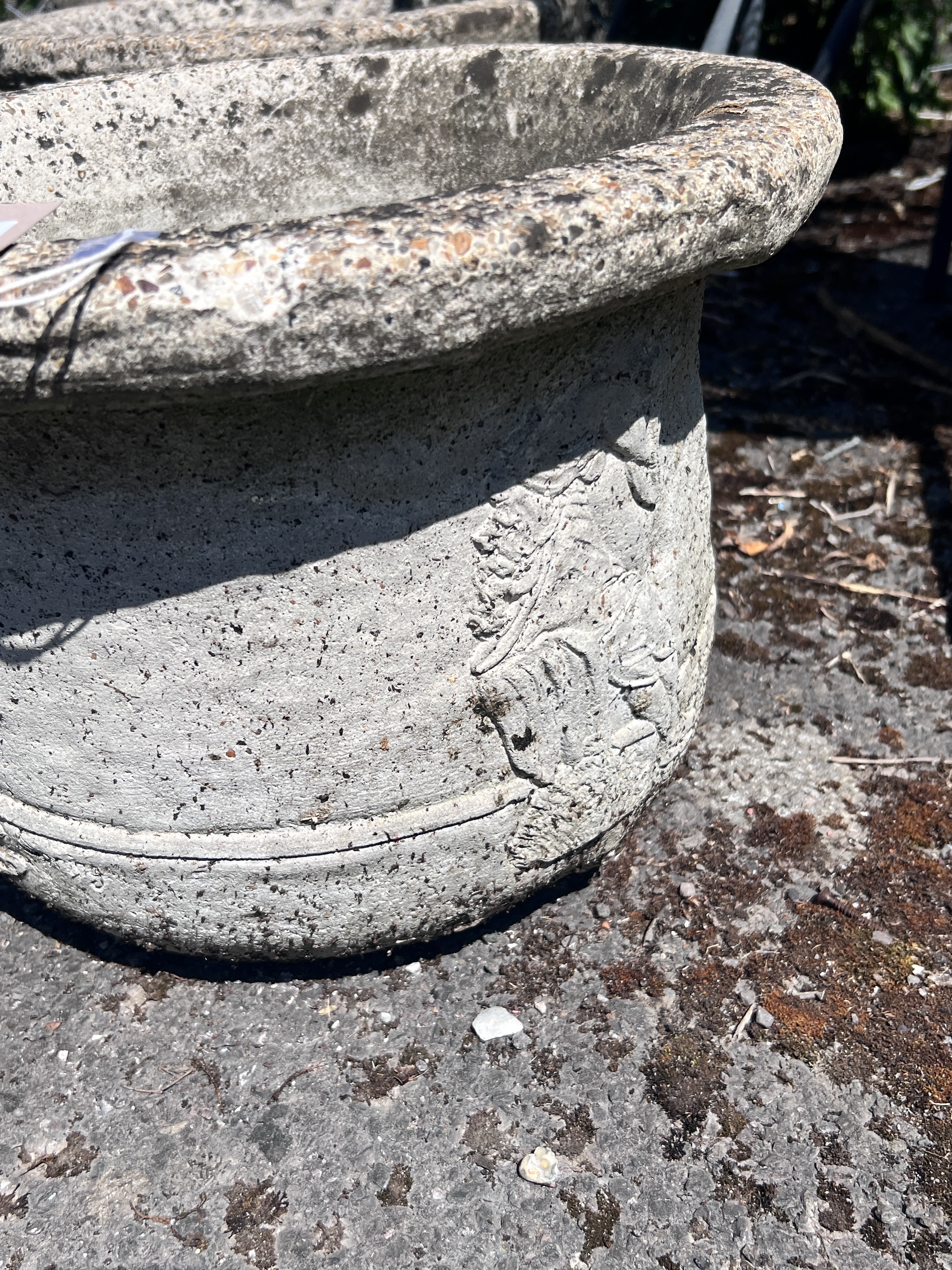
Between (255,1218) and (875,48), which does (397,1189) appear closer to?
(255,1218)

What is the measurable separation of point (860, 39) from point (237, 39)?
11.9ft

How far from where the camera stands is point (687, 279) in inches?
47.1

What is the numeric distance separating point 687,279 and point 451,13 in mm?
1948

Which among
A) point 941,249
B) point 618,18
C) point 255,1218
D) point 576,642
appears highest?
point 618,18

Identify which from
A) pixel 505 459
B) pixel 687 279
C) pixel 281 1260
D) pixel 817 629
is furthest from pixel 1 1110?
pixel 817 629

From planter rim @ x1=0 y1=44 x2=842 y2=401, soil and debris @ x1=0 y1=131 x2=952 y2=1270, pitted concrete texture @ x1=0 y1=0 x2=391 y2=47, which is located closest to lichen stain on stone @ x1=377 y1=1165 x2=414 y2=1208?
soil and debris @ x1=0 y1=131 x2=952 y2=1270

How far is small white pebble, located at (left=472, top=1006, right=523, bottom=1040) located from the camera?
1.58 meters

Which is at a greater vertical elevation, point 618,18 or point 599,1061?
point 618,18

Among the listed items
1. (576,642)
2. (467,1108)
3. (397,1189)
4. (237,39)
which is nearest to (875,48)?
(237,39)

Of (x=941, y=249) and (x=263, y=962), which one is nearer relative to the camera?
(x=263, y=962)

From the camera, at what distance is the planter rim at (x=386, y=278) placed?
3.14 feet

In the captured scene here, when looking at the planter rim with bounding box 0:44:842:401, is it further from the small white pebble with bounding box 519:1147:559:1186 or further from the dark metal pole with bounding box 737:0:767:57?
the dark metal pole with bounding box 737:0:767:57

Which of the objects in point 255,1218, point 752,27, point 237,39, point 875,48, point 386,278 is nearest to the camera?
point 386,278

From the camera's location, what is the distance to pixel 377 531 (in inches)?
49.0
